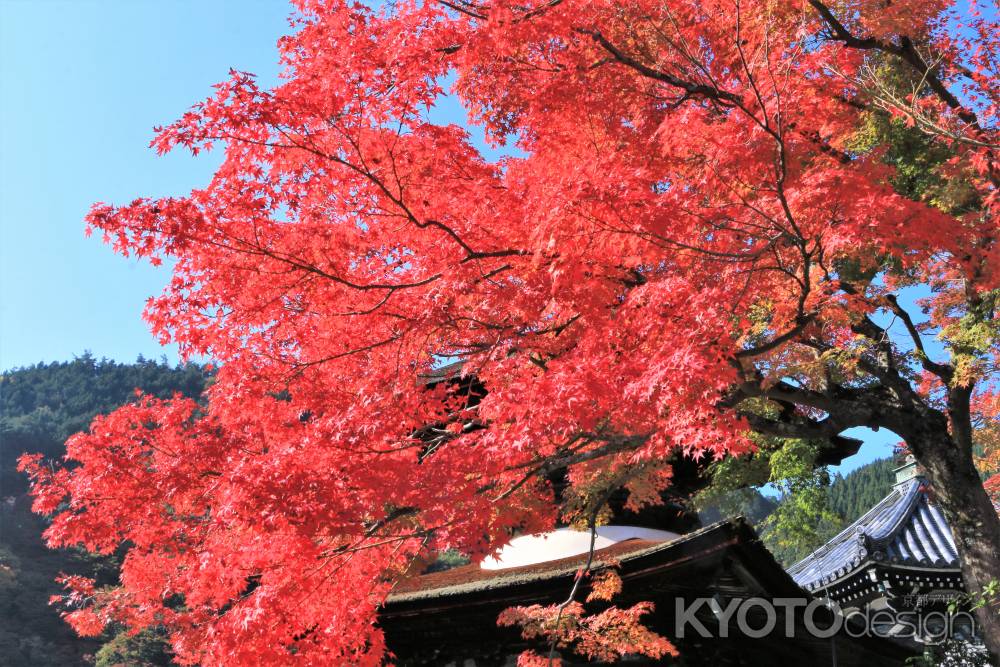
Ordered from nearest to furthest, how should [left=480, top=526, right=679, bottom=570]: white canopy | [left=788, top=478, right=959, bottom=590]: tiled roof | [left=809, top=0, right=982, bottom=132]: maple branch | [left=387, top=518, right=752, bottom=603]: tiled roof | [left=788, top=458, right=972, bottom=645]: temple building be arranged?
[left=387, top=518, right=752, bottom=603]: tiled roof → [left=809, top=0, right=982, bottom=132]: maple branch → [left=480, top=526, right=679, bottom=570]: white canopy → [left=788, top=458, right=972, bottom=645]: temple building → [left=788, top=478, right=959, bottom=590]: tiled roof

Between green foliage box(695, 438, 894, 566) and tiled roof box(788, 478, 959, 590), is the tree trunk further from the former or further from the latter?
tiled roof box(788, 478, 959, 590)

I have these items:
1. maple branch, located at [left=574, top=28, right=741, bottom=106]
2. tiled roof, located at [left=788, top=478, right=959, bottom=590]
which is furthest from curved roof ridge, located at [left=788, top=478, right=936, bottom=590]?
maple branch, located at [left=574, top=28, right=741, bottom=106]

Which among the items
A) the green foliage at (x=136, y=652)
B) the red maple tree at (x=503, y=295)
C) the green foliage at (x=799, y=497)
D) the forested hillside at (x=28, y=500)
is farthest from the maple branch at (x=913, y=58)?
the green foliage at (x=136, y=652)

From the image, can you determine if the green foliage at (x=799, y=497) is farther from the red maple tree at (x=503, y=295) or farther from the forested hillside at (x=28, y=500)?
the forested hillside at (x=28, y=500)

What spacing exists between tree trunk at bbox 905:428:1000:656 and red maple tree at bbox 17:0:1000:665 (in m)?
0.03

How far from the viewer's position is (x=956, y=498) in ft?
29.1

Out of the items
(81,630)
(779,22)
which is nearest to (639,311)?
(779,22)

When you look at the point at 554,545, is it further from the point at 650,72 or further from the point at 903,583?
the point at 903,583

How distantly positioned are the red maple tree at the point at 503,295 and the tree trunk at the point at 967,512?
33 mm

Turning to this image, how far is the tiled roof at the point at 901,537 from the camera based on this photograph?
16.2 m

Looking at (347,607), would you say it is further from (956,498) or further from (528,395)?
(956,498)

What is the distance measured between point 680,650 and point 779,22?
698 centimetres

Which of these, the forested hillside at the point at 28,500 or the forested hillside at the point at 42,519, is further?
the forested hillside at the point at 28,500

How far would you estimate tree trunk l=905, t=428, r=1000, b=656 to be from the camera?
833 cm
